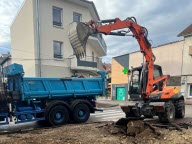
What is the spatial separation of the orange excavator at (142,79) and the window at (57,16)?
10163 millimetres

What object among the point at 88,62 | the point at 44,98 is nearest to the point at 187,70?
the point at 88,62

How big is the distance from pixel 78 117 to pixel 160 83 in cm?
426

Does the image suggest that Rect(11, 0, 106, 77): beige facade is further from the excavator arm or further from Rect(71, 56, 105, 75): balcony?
the excavator arm

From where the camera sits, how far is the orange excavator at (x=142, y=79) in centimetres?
969

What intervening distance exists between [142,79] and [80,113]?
335 cm

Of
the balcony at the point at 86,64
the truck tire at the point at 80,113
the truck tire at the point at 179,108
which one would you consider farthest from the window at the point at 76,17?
the truck tire at the point at 179,108

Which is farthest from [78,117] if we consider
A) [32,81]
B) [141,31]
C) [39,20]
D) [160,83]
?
[39,20]

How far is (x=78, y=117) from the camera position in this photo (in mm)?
10828

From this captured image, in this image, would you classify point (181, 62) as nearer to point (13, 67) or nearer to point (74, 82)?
point (74, 82)

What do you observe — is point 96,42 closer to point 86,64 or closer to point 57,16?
point 86,64

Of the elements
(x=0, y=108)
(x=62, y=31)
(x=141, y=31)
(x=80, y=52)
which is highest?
(x=62, y=31)

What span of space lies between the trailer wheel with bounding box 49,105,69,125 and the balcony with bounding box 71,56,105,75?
10498mm

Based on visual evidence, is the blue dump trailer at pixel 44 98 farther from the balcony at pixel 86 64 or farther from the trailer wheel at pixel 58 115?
the balcony at pixel 86 64

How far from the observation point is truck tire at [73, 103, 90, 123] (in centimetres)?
1070
